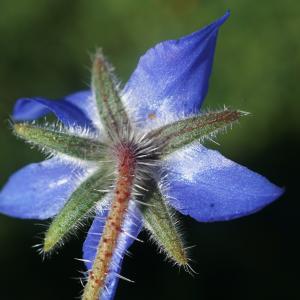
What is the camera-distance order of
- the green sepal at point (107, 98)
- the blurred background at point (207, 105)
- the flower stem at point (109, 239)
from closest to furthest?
the flower stem at point (109, 239), the green sepal at point (107, 98), the blurred background at point (207, 105)

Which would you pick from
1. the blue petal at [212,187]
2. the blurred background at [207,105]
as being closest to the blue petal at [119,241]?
the blue petal at [212,187]

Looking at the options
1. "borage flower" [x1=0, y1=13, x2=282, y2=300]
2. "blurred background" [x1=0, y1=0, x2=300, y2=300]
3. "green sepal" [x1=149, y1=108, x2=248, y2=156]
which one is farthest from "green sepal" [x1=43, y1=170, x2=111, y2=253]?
"blurred background" [x1=0, y1=0, x2=300, y2=300]

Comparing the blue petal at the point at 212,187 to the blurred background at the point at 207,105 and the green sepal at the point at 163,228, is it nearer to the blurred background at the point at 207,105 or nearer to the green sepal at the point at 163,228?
the green sepal at the point at 163,228

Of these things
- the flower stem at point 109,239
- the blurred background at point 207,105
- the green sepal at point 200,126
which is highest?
the blurred background at point 207,105

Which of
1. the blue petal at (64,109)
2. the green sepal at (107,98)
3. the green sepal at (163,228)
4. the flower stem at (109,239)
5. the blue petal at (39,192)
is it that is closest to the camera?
the flower stem at (109,239)

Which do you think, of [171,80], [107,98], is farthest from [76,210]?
[171,80]

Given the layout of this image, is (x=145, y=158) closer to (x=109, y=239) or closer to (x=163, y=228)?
(x=163, y=228)
